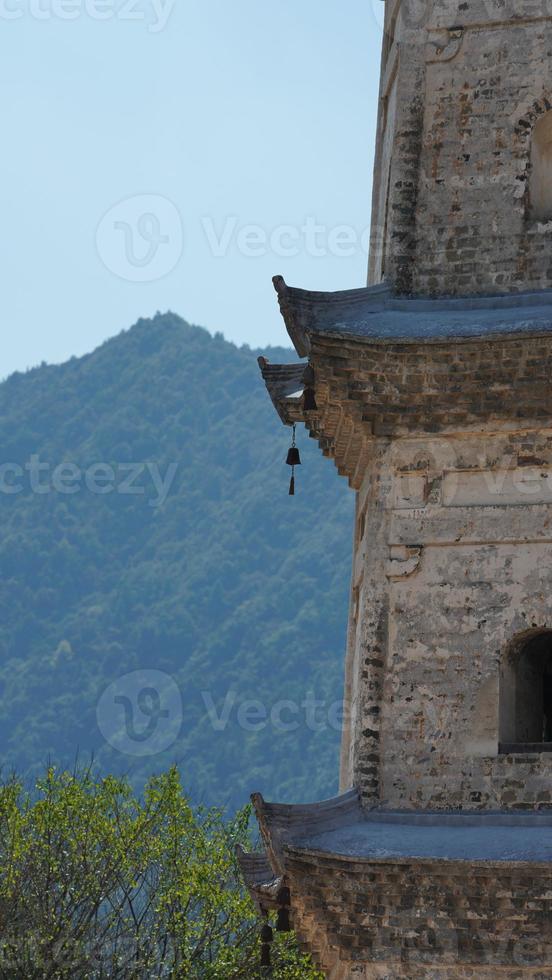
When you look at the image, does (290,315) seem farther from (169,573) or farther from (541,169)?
(169,573)

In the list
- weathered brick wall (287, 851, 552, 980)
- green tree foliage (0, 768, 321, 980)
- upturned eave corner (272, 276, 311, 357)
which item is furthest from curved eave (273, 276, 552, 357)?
green tree foliage (0, 768, 321, 980)

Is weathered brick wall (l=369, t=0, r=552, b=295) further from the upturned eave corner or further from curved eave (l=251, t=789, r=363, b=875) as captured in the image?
curved eave (l=251, t=789, r=363, b=875)

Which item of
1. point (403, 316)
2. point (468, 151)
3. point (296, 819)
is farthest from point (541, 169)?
point (296, 819)

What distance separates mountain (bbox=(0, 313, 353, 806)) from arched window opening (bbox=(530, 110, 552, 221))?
73.5 meters

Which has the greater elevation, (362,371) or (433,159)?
(433,159)

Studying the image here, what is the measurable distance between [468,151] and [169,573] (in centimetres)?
11328

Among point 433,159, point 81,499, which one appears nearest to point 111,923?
point 433,159

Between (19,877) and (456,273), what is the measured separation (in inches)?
459

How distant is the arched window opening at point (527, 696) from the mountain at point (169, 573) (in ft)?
240

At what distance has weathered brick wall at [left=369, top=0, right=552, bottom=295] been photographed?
51.4 feet

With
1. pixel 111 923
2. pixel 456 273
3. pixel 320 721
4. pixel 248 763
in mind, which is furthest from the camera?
pixel 320 721

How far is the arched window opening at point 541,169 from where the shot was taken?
15.9 metres

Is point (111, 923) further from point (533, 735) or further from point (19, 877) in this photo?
point (533, 735)

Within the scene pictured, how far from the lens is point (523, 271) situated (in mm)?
15570
